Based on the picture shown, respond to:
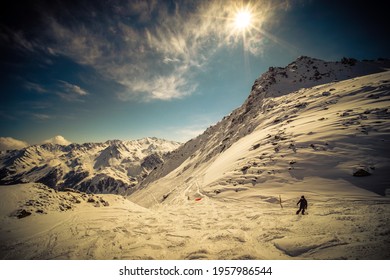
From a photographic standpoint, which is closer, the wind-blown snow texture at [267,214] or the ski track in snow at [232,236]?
the ski track in snow at [232,236]

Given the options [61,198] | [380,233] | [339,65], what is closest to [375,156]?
[380,233]

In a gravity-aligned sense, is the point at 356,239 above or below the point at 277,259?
above

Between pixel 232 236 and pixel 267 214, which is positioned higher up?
pixel 267 214

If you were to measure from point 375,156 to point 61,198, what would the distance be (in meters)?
27.4

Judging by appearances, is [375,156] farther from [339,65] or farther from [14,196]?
[339,65]

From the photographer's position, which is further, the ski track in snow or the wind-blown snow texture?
the wind-blown snow texture

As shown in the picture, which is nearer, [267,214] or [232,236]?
[232,236]

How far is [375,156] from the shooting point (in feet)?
46.8

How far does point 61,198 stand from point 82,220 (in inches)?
245

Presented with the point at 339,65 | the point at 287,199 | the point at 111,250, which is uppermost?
the point at 339,65
